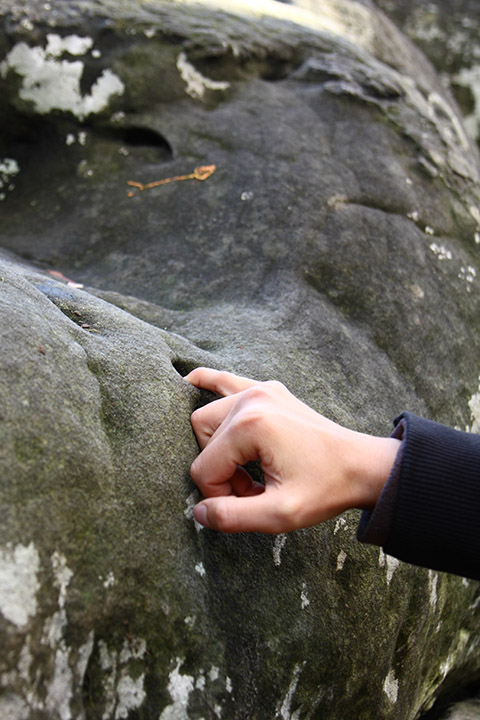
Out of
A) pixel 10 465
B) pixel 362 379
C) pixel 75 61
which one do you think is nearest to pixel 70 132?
pixel 75 61

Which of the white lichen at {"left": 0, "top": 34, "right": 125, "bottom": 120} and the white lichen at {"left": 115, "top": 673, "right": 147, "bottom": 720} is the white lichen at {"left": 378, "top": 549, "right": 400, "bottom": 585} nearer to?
the white lichen at {"left": 115, "top": 673, "right": 147, "bottom": 720}

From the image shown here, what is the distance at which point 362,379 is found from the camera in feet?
6.66

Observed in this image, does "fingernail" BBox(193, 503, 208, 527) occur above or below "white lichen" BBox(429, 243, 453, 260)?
below

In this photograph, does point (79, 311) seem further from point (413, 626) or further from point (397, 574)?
point (413, 626)

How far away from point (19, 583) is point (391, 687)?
1.08 metres

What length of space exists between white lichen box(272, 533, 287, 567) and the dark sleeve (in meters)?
0.27

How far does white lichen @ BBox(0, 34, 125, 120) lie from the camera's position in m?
2.70

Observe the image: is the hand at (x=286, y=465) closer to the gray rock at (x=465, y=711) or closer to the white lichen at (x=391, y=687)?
the white lichen at (x=391, y=687)

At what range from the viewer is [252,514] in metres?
1.25

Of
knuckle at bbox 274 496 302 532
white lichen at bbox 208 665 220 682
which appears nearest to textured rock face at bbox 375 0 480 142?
knuckle at bbox 274 496 302 532

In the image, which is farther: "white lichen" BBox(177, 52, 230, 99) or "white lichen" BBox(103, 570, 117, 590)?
"white lichen" BBox(177, 52, 230, 99)

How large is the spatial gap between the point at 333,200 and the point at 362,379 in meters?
0.81

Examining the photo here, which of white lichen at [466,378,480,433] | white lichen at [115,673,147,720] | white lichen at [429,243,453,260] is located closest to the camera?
white lichen at [115,673,147,720]

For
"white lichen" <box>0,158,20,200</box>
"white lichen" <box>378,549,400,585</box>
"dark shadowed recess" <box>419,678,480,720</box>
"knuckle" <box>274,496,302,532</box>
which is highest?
"knuckle" <box>274,496,302,532</box>
